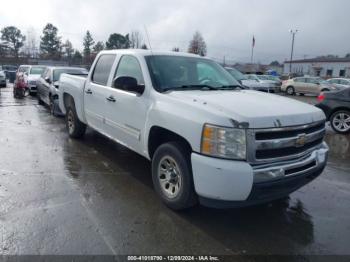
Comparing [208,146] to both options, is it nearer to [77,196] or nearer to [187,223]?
[187,223]

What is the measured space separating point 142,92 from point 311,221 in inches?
104

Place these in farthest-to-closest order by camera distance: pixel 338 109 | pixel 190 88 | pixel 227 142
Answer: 1. pixel 338 109
2. pixel 190 88
3. pixel 227 142

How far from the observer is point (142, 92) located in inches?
165

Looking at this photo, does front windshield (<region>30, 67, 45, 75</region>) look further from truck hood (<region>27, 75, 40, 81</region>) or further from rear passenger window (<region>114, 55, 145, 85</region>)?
rear passenger window (<region>114, 55, 145, 85</region>)

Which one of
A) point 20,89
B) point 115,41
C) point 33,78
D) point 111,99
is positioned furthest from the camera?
point 115,41

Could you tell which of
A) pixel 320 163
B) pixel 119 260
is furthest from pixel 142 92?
pixel 320 163

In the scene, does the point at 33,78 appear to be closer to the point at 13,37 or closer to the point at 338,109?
the point at 338,109

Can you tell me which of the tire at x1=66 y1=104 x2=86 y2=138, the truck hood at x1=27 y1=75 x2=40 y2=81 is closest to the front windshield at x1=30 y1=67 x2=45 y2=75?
the truck hood at x1=27 y1=75 x2=40 y2=81

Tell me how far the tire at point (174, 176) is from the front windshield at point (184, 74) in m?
0.88

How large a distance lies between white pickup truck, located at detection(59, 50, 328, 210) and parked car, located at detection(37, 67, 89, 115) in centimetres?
537

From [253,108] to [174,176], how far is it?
1.21 meters

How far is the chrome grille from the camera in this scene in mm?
3115

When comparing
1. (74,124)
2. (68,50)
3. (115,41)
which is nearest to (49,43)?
(68,50)

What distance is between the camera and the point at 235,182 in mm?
3025
